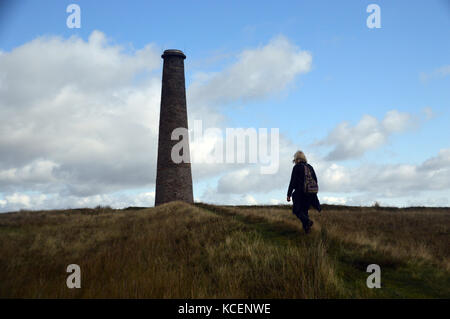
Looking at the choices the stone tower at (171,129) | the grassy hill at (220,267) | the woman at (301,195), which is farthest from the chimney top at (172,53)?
the woman at (301,195)

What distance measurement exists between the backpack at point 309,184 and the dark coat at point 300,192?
84 millimetres

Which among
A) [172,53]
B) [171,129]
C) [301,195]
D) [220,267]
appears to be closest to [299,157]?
[301,195]

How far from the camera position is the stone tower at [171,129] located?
24734 millimetres

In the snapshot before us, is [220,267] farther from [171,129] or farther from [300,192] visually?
[171,129]

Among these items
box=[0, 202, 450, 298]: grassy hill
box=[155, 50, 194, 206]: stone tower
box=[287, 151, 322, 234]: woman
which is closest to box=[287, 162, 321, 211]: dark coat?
box=[287, 151, 322, 234]: woman

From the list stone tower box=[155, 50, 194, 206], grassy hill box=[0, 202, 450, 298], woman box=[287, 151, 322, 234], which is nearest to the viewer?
grassy hill box=[0, 202, 450, 298]

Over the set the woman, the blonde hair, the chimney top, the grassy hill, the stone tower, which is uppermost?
the chimney top

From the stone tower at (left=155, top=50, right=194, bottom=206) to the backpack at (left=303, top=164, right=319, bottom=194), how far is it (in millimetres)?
17738

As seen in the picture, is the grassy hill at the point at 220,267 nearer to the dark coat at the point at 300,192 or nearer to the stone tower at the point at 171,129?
the dark coat at the point at 300,192

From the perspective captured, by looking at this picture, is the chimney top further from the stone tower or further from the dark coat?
the dark coat

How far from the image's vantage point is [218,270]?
17.1ft

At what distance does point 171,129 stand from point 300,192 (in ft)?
60.5

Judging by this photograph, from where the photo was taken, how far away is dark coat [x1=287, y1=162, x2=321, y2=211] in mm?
8047
